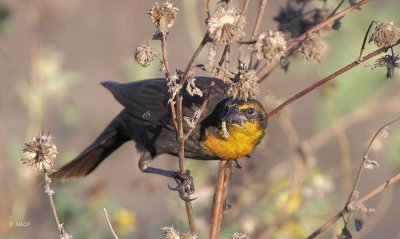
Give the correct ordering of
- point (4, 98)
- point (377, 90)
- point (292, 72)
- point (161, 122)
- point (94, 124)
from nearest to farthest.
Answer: point (161, 122), point (377, 90), point (292, 72), point (94, 124), point (4, 98)

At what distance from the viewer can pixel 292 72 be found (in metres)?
6.14

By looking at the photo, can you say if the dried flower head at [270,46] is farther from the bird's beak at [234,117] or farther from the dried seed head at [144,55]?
the bird's beak at [234,117]

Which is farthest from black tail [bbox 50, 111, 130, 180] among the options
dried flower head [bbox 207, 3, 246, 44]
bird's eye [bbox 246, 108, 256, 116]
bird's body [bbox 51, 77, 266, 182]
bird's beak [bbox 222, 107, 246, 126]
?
dried flower head [bbox 207, 3, 246, 44]

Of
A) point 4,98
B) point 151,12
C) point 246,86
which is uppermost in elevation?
point 4,98

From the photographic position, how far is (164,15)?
2.86m

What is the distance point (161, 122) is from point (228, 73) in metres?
1.47

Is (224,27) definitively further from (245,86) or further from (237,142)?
(237,142)

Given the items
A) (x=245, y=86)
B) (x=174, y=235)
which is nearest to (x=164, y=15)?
(x=245, y=86)

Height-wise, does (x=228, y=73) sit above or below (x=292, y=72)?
below

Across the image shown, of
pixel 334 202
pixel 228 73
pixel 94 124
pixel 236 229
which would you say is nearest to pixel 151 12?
pixel 228 73

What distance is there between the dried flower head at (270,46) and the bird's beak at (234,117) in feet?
3.42

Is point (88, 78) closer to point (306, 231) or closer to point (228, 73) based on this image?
point (306, 231)

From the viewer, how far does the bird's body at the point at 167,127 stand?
3873 millimetres

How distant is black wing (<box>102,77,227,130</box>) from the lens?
4.07 m
